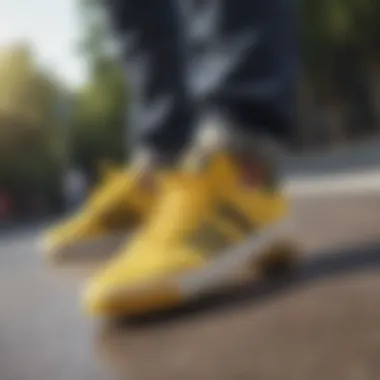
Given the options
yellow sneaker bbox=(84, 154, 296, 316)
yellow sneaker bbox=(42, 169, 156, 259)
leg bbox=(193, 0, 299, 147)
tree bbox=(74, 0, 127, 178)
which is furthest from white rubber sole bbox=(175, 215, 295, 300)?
tree bbox=(74, 0, 127, 178)

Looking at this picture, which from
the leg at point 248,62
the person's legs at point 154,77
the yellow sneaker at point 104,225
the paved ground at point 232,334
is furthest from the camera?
the yellow sneaker at point 104,225

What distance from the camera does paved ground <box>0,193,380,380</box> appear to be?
0.54m

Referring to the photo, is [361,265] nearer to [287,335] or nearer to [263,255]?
[263,255]

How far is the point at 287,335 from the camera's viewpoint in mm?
604

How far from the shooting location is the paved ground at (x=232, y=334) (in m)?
0.54

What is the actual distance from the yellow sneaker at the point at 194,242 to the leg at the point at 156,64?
131 millimetres

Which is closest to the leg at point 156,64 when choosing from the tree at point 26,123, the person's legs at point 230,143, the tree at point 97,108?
the person's legs at point 230,143

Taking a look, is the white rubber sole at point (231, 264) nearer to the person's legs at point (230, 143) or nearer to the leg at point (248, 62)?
the person's legs at point (230, 143)

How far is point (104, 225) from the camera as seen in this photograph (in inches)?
45.1

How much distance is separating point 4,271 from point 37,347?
48 centimetres

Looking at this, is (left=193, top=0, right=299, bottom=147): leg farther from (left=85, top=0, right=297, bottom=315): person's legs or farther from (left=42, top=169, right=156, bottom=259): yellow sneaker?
(left=42, top=169, right=156, bottom=259): yellow sneaker

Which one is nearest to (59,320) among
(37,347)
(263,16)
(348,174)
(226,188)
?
(37,347)

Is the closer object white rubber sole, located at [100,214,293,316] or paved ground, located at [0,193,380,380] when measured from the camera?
paved ground, located at [0,193,380,380]

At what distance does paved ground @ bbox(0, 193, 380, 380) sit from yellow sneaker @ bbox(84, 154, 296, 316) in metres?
0.02
